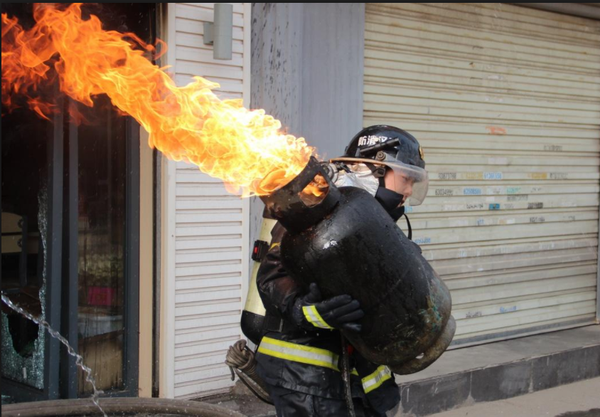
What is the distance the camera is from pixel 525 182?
825cm

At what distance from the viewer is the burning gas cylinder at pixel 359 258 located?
2.76 m

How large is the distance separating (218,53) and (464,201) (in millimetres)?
3371

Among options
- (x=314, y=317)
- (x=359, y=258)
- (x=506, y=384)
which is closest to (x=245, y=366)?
(x=314, y=317)

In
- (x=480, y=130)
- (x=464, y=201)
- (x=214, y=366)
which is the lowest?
(x=214, y=366)

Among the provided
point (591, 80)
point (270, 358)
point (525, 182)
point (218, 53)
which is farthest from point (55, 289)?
point (591, 80)

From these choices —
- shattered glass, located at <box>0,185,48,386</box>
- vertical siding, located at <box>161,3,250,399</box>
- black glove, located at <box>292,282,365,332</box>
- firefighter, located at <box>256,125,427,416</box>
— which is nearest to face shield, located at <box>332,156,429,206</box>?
firefighter, located at <box>256,125,427,416</box>

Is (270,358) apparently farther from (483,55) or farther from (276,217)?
(483,55)

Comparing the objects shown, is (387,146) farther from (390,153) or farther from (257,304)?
(257,304)

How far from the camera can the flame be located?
285 centimetres

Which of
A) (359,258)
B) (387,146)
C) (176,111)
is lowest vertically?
(359,258)

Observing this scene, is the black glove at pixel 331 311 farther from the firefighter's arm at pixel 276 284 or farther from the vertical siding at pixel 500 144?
the vertical siding at pixel 500 144

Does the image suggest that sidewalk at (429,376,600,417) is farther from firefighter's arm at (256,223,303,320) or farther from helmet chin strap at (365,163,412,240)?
firefighter's arm at (256,223,303,320)

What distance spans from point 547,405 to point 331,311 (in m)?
4.65

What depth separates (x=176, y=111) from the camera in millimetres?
3047
